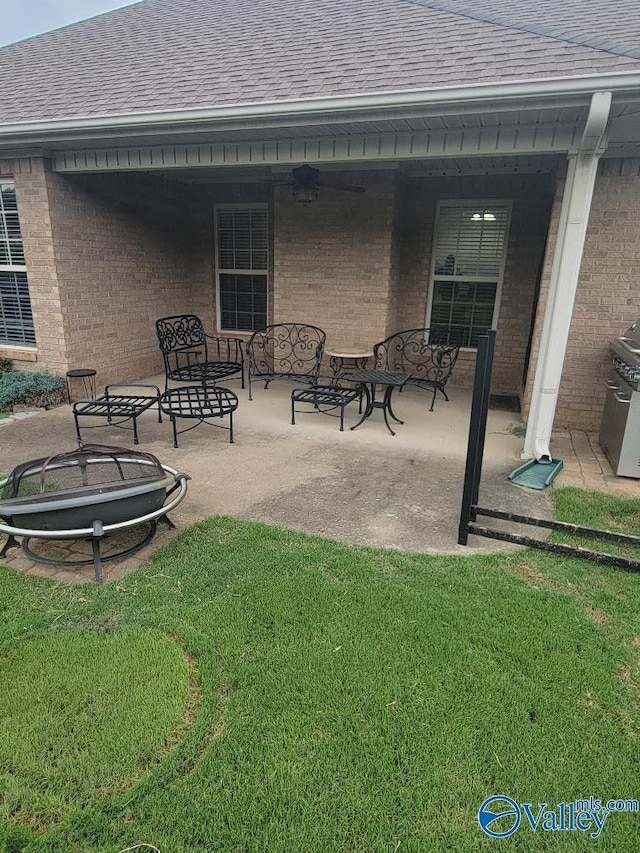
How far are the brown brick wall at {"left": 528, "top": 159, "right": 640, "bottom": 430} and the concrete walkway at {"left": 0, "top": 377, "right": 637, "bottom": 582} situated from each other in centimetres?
84

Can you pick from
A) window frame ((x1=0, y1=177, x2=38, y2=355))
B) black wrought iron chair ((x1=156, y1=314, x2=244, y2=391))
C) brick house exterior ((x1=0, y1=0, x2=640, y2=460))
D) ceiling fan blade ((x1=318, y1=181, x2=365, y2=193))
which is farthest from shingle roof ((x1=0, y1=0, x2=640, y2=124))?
black wrought iron chair ((x1=156, y1=314, x2=244, y2=391))

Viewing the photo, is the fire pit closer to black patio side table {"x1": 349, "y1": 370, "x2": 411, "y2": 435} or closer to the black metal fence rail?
the black metal fence rail

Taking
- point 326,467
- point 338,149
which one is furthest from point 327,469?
point 338,149

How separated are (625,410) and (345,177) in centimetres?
470

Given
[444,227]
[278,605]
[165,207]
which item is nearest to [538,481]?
[278,605]

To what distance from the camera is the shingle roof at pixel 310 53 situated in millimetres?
4137

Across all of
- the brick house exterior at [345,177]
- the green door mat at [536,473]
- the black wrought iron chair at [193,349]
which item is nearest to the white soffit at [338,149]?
the brick house exterior at [345,177]

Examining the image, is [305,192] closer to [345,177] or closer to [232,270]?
[345,177]

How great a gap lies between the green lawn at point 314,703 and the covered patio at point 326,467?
1.51 ft

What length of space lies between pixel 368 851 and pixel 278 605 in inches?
47.9

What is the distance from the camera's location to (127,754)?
188cm

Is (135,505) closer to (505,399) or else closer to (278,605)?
(278,605)

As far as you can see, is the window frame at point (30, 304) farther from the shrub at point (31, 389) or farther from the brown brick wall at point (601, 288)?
the brown brick wall at point (601, 288)

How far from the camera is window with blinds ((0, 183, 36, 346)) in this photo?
21.1 feet
